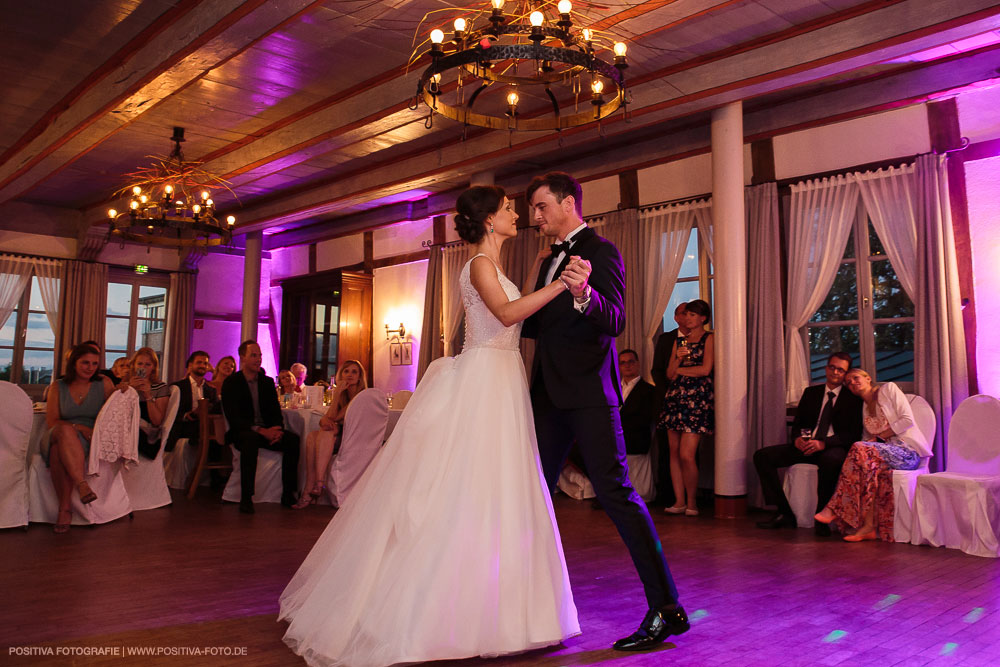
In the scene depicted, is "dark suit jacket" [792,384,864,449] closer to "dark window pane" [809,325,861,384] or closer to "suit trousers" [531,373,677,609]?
"dark window pane" [809,325,861,384]

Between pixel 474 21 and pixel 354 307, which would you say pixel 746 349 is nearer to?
pixel 474 21

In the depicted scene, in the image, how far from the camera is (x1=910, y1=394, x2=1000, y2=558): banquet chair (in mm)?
4848

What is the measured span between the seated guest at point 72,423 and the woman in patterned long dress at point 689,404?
4519mm

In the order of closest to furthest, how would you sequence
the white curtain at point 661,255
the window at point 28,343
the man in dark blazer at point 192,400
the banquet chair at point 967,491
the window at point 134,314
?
the banquet chair at point 967,491 → the man in dark blazer at point 192,400 → the white curtain at point 661,255 → the window at point 28,343 → the window at point 134,314

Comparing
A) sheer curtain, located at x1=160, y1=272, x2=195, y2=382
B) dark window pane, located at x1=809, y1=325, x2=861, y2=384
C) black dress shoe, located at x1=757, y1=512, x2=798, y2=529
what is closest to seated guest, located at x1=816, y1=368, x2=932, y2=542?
black dress shoe, located at x1=757, y1=512, x2=798, y2=529

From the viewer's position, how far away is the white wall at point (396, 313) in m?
11.0

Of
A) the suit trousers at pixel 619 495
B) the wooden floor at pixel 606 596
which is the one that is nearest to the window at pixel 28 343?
the wooden floor at pixel 606 596

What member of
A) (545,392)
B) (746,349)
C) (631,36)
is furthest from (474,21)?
(545,392)

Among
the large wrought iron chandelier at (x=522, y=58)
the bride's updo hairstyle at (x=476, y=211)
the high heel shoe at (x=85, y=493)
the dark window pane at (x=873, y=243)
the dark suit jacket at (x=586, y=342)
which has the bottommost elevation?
the high heel shoe at (x=85, y=493)

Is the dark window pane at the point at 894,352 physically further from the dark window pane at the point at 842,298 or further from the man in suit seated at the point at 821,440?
the man in suit seated at the point at 821,440

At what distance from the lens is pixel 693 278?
802 cm

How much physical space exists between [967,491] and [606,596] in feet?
9.20

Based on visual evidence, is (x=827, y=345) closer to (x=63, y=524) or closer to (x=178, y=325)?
(x=63, y=524)

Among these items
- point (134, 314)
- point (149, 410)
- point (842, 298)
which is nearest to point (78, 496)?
point (149, 410)
